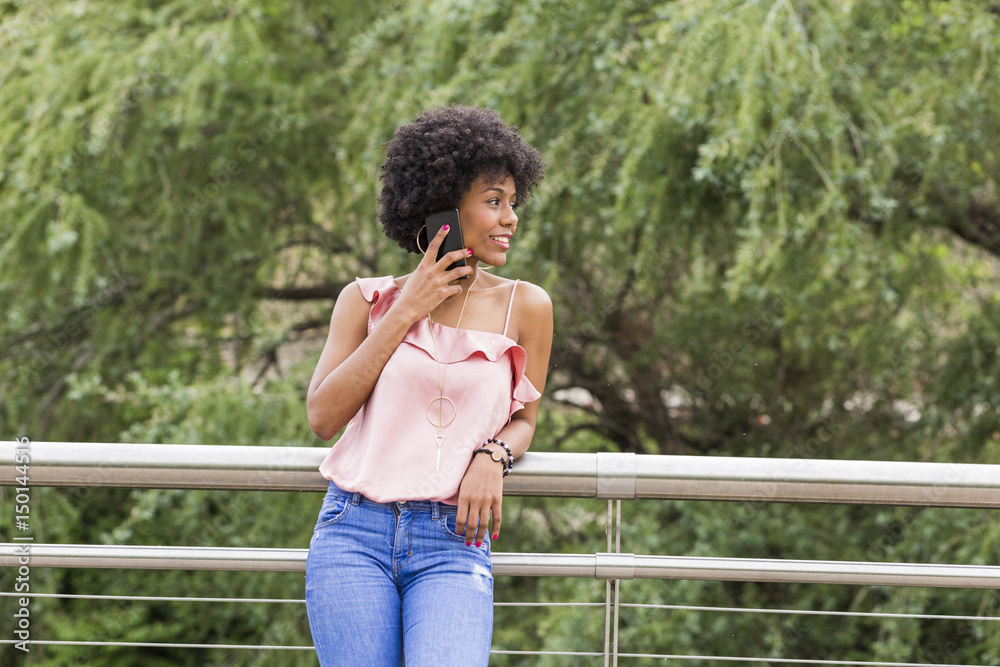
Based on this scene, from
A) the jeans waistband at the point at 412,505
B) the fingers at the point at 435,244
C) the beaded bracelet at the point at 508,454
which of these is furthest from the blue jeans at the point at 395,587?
the fingers at the point at 435,244

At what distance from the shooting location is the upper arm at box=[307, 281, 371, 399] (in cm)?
178

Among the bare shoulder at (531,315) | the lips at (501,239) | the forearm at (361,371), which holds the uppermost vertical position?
the lips at (501,239)

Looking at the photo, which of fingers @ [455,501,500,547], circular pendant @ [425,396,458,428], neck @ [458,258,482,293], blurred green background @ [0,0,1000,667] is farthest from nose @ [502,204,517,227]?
blurred green background @ [0,0,1000,667]

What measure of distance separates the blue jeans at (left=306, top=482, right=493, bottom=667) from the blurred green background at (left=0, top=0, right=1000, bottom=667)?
2229 mm

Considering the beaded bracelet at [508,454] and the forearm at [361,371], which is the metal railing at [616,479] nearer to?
the beaded bracelet at [508,454]

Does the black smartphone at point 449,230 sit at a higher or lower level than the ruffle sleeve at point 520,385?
higher

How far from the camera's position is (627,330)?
221 inches

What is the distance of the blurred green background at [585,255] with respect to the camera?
154 inches

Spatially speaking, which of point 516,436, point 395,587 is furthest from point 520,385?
point 395,587

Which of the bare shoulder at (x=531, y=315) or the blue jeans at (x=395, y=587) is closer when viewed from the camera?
the blue jeans at (x=395, y=587)

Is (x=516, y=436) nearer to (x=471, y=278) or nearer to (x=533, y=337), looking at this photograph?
(x=533, y=337)

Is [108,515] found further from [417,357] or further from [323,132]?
[417,357]

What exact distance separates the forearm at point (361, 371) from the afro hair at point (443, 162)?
26cm

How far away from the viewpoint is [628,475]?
5.76 ft
